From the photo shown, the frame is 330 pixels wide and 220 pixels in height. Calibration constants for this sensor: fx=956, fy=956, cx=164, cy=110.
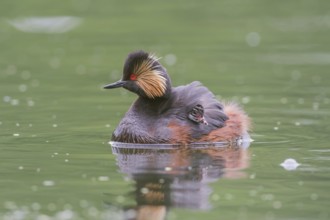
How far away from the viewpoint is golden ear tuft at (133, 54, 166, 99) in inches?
476

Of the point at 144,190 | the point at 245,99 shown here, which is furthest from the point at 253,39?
the point at 144,190

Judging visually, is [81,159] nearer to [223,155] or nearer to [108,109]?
[223,155]

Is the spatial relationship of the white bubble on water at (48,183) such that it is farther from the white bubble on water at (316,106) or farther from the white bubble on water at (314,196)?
the white bubble on water at (316,106)

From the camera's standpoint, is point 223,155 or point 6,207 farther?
point 223,155

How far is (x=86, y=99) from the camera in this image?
15570mm

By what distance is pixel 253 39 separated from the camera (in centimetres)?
2153

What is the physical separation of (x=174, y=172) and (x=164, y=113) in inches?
76.2

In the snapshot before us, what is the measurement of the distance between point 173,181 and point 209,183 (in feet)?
1.22

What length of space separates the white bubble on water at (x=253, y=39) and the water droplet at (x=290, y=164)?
10.3 metres

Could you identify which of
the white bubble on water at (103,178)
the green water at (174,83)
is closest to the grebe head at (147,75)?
the green water at (174,83)

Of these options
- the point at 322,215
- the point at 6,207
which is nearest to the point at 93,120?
the point at 6,207

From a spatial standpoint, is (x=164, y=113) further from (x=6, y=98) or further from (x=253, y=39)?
(x=253, y=39)

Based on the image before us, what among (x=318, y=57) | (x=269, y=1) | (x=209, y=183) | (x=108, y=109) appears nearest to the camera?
(x=209, y=183)

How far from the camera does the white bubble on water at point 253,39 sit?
21.0 metres
